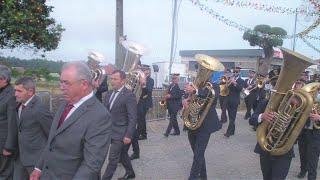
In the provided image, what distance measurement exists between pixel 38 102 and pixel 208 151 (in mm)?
5435

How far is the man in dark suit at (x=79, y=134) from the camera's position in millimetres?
3539

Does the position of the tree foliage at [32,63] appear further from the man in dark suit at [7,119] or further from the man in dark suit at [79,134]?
the man in dark suit at [79,134]

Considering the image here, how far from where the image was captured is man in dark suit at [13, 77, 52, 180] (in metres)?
5.03

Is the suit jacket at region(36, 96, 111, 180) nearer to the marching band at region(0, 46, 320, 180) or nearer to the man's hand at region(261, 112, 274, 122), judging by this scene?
the marching band at region(0, 46, 320, 180)

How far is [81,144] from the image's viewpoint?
3.58m

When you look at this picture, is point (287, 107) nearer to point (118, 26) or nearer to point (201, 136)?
point (201, 136)

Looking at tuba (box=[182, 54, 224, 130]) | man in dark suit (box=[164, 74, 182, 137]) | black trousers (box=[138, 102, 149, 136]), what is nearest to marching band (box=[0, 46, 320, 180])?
tuba (box=[182, 54, 224, 130])

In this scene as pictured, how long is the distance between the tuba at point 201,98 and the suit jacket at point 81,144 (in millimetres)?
3405

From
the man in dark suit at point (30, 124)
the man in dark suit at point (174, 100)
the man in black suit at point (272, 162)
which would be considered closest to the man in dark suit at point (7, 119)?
the man in dark suit at point (30, 124)

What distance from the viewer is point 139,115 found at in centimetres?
1077

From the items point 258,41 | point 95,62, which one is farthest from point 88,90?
point 258,41

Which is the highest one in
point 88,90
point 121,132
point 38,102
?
point 88,90

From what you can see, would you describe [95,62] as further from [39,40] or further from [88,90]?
[88,90]

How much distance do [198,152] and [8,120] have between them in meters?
2.80
